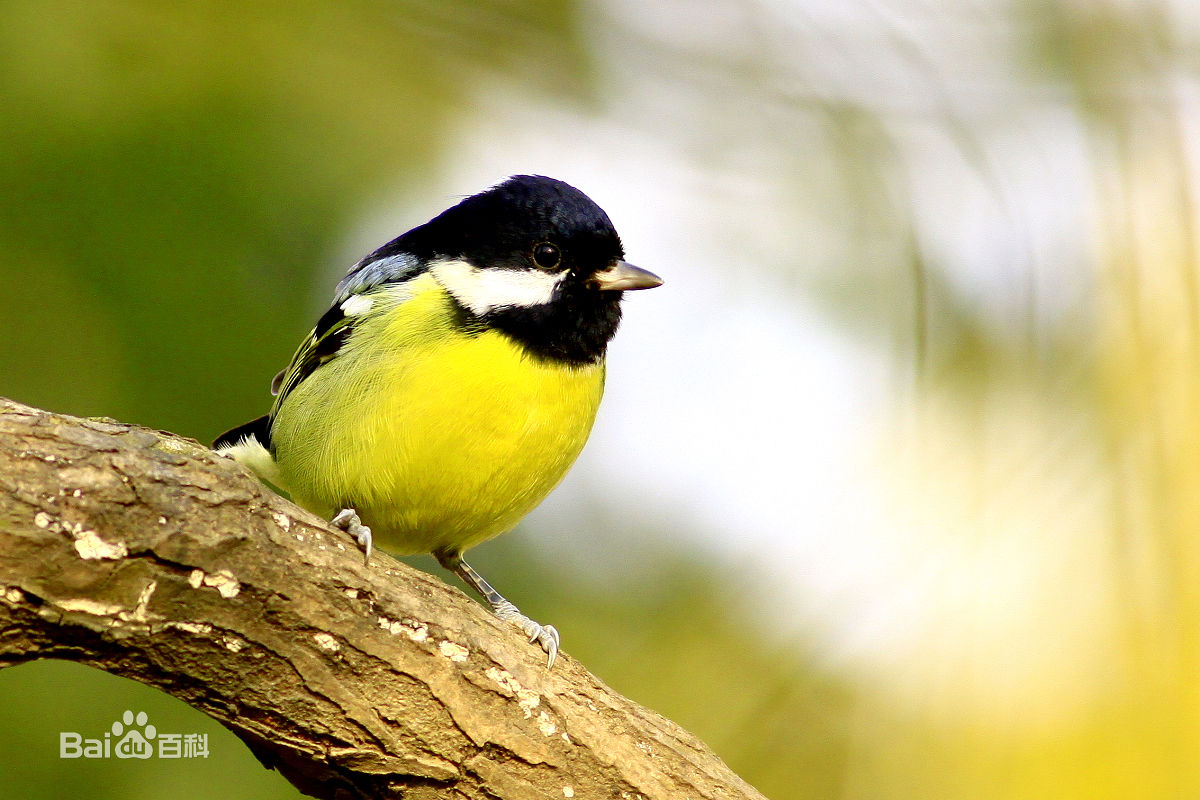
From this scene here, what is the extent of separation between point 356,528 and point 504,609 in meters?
0.84

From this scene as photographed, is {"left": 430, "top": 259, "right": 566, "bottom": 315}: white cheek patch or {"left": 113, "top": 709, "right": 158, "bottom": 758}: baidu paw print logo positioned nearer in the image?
{"left": 430, "top": 259, "right": 566, "bottom": 315}: white cheek patch

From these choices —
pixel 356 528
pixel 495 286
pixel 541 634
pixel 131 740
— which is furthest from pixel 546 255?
pixel 131 740

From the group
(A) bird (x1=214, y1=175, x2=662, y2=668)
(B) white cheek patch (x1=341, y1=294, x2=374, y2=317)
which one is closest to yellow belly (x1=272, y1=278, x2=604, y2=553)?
(A) bird (x1=214, y1=175, x2=662, y2=668)

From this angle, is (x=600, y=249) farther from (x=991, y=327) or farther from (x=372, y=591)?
(x=991, y=327)

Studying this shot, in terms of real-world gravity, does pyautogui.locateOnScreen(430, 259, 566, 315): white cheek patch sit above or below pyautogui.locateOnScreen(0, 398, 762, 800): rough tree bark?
above

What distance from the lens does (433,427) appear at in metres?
3.46

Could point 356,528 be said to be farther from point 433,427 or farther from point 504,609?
point 504,609

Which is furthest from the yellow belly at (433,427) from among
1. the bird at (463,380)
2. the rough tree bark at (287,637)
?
the rough tree bark at (287,637)

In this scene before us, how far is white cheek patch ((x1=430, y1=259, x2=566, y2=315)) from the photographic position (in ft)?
12.3

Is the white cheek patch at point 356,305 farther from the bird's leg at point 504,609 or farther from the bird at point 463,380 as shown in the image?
the bird's leg at point 504,609

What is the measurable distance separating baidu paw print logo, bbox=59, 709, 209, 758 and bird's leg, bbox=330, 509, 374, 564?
1551 millimetres

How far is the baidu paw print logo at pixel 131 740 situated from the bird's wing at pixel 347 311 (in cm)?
145

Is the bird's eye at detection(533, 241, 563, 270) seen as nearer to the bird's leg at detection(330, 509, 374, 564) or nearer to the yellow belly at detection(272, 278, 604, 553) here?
the yellow belly at detection(272, 278, 604, 553)

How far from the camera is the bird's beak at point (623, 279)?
12.7 feet
